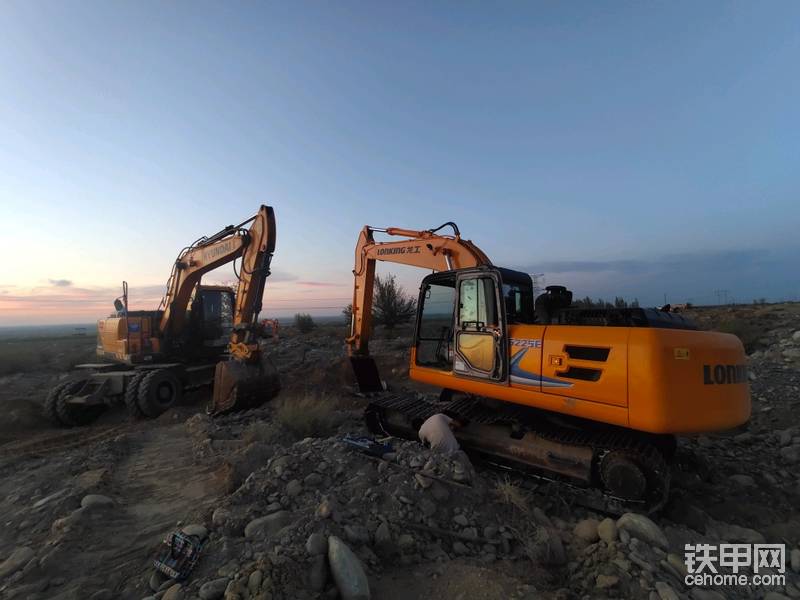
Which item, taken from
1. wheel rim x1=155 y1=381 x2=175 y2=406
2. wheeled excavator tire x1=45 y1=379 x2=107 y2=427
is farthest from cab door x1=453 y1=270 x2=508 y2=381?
wheeled excavator tire x1=45 y1=379 x2=107 y2=427

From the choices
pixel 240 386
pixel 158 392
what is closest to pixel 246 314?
pixel 240 386

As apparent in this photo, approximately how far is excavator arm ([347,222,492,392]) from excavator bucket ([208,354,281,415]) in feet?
8.03

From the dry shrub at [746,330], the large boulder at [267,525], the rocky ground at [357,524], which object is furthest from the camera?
the dry shrub at [746,330]

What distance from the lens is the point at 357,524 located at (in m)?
3.94

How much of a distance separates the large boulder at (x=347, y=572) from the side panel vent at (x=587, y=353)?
10.2 ft

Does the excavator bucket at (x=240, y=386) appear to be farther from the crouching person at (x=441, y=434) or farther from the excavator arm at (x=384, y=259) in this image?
the crouching person at (x=441, y=434)

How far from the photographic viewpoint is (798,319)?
16906mm

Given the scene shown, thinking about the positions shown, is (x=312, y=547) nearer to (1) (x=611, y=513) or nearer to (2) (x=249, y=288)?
(1) (x=611, y=513)

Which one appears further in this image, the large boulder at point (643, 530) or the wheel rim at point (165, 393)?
the wheel rim at point (165, 393)

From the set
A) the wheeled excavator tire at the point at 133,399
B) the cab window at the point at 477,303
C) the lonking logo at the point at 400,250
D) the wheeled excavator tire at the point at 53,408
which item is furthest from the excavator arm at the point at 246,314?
the cab window at the point at 477,303

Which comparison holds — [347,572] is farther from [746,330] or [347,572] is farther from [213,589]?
[746,330]

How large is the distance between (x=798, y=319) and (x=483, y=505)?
1879 centimetres

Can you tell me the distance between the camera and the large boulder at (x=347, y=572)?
3.16 metres

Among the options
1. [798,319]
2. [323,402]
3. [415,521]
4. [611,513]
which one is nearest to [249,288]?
[323,402]
